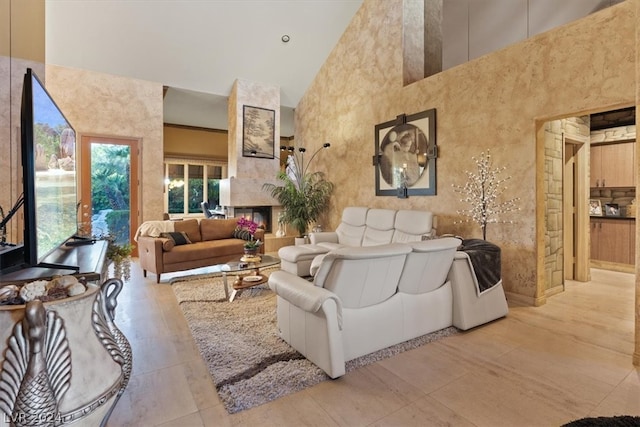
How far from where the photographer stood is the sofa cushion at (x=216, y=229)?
509 centimetres

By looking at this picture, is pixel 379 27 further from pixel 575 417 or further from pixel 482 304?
pixel 575 417

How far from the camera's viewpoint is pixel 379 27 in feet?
17.2

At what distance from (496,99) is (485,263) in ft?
6.69

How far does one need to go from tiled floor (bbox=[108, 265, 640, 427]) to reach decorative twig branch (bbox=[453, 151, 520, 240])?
4.06ft

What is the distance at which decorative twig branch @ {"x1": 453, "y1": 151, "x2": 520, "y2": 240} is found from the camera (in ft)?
11.9

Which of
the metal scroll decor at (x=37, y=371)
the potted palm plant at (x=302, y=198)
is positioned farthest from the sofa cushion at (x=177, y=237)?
the metal scroll decor at (x=37, y=371)

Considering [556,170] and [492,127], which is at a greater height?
[492,127]

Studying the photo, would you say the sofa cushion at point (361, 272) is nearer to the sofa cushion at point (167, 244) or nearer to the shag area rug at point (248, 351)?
the shag area rug at point (248, 351)

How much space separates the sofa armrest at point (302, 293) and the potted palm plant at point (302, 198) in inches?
158

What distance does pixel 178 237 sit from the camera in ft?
15.1

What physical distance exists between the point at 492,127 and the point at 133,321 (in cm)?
446

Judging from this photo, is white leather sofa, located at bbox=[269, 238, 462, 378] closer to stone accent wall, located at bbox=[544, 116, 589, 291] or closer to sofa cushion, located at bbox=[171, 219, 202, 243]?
stone accent wall, located at bbox=[544, 116, 589, 291]

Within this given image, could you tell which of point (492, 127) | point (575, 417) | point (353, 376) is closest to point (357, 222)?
point (492, 127)

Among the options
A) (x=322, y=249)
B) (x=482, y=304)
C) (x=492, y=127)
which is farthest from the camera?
(x=322, y=249)
